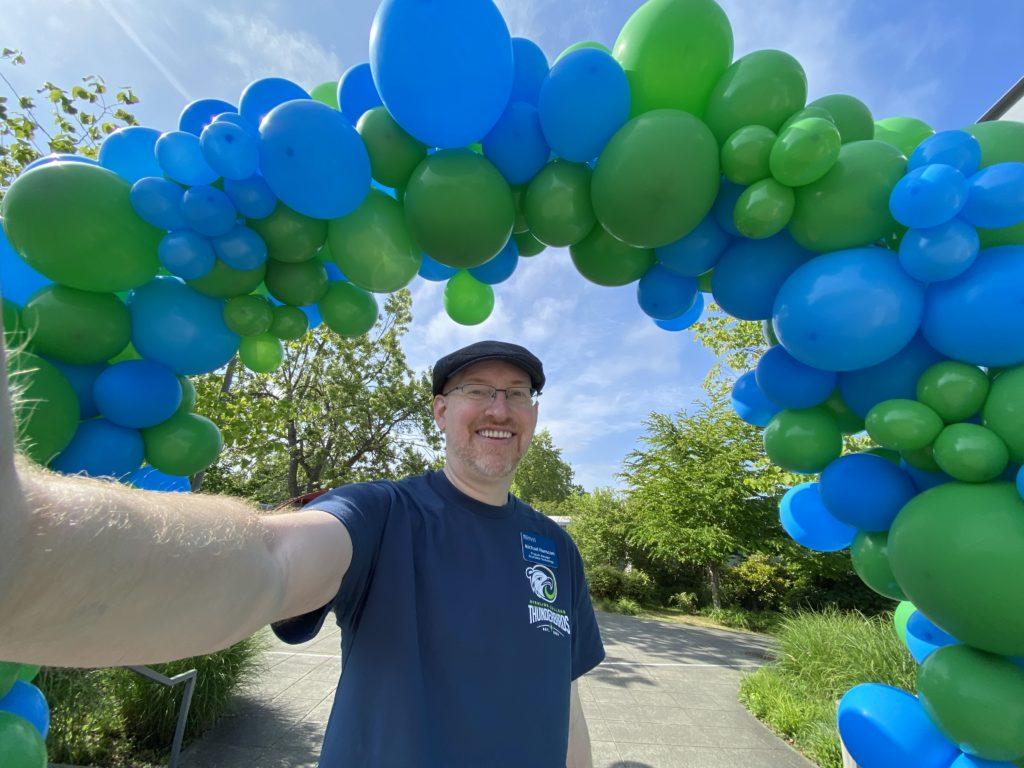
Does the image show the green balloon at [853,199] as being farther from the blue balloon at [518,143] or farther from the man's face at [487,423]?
the man's face at [487,423]

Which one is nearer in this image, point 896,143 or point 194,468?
point 896,143

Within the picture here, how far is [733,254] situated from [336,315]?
170 centimetres

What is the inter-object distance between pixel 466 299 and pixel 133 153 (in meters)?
1.48

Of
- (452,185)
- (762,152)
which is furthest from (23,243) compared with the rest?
(762,152)

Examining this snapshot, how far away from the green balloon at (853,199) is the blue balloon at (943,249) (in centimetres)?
14

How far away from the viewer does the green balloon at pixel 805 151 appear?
55.9 inches

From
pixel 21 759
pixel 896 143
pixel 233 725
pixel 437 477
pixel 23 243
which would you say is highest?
pixel 896 143

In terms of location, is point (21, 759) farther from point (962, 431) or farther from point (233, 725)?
point (233, 725)

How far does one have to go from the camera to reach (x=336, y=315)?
88.7 inches

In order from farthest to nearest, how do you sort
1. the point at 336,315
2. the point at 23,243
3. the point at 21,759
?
the point at 336,315, the point at 23,243, the point at 21,759

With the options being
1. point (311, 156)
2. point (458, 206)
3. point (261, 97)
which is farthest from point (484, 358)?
point (261, 97)

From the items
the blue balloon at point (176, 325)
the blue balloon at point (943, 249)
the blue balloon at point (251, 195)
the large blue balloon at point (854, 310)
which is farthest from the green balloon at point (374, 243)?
the blue balloon at point (943, 249)

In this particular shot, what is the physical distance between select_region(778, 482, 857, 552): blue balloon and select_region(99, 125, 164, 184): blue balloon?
2827 mm

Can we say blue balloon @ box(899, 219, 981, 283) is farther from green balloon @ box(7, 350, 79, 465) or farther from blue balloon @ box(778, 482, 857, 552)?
green balloon @ box(7, 350, 79, 465)
